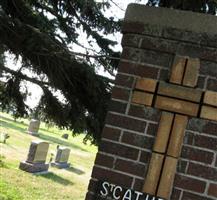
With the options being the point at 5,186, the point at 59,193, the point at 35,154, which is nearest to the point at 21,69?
the point at 5,186

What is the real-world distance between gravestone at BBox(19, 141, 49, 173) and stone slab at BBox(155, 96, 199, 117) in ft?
55.7

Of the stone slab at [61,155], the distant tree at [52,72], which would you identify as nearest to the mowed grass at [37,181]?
the stone slab at [61,155]

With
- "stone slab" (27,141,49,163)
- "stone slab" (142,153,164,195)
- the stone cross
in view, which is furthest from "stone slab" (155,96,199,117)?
"stone slab" (27,141,49,163)

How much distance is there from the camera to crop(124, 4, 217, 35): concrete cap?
10.9ft

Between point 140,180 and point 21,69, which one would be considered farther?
point 21,69

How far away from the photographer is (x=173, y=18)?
11.1 feet

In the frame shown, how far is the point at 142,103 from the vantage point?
10.9 ft

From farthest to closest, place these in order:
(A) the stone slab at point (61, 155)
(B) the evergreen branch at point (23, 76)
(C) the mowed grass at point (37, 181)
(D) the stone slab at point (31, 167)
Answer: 1. (A) the stone slab at point (61, 155)
2. (D) the stone slab at point (31, 167)
3. (C) the mowed grass at point (37, 181)
4. (B) the evergreen branch at point (23, 76)

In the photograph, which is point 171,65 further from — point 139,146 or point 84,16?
point 84,16

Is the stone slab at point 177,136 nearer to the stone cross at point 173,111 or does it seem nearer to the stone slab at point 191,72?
the stone cross at point 173,111

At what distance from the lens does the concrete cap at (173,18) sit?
3.32 m

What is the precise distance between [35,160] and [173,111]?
57.6ft

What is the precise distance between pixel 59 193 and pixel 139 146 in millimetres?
14213

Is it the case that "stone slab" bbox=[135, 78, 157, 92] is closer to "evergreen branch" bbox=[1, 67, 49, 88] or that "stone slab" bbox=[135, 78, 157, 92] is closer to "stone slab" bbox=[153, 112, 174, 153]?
"stone slab" bbox=[153, 112, 174, 153]
